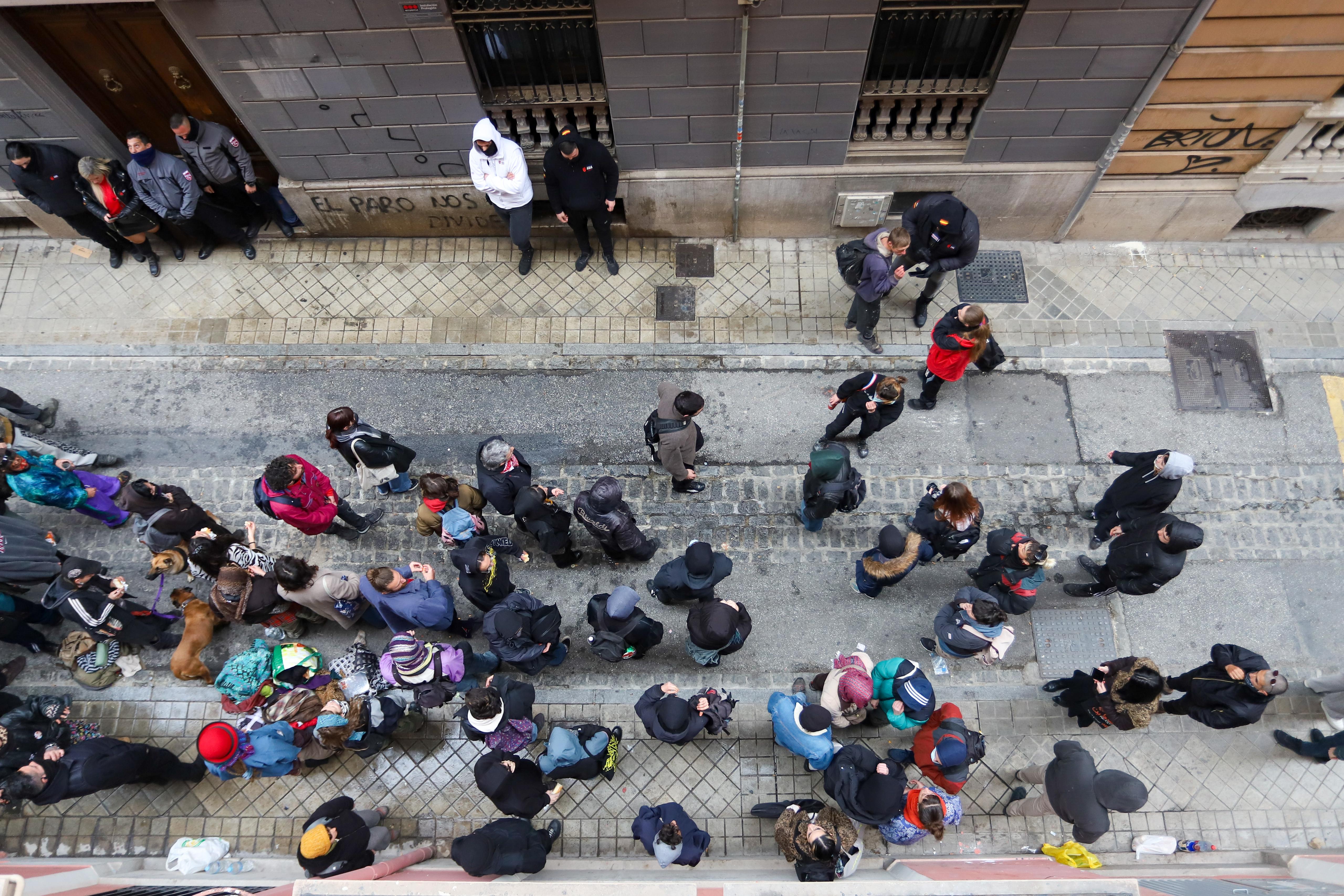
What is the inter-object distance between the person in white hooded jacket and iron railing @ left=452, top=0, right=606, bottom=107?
50 centimetres

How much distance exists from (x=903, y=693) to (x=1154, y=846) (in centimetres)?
304

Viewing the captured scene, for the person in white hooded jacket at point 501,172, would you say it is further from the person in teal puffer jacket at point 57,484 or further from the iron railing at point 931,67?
the person in teal puffer jacket at point 57,484

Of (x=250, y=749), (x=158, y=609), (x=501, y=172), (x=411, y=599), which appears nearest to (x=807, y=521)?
(x=411, y=599)

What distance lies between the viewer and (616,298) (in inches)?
380

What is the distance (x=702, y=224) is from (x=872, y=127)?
2.31m

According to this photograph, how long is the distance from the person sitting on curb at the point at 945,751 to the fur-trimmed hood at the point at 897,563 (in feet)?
4.09

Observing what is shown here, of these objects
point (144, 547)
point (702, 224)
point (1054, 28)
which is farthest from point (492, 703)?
point (1054, 28)

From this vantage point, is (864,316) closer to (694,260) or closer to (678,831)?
(694,260)

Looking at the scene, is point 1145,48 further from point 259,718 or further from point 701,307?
point 259,718

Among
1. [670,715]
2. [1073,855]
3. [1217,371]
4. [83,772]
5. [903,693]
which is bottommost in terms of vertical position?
[1073,855]

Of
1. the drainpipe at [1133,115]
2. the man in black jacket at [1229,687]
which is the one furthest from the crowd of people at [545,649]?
the drainpipe at [1133,115]

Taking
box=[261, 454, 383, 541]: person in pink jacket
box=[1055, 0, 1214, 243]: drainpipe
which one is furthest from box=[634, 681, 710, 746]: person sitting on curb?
box=[1055, 0, 1214, 243]: drainpipe

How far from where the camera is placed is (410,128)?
8852 millimetres

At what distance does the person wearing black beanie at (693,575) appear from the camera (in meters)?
6.58
